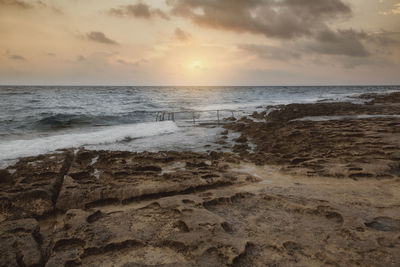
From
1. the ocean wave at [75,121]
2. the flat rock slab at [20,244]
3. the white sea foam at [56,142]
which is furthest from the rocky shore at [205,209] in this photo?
the ocean wave at [75,121]

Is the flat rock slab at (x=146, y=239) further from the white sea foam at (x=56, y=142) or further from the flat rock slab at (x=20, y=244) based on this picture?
the white sea foam at (x=56, y=142)

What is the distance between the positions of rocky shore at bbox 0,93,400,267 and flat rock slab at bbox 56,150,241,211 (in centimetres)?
2

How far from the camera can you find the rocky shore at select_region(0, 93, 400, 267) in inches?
107

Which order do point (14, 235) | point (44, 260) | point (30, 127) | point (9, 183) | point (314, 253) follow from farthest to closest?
point (30, 127)
point (9, 183)
point (14, 235)
point (44, 260)
point (314, 253)

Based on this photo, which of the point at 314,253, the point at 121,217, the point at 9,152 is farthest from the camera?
the point at 9,152

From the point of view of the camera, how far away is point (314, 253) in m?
2.67

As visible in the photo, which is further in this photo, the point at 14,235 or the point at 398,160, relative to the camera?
the point at 398,160

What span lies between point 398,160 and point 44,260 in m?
7.36

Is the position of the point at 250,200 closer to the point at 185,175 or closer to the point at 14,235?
the point at 185,175

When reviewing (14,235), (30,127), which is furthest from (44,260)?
(30,127)

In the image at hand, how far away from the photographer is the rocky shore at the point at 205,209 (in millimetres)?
2729

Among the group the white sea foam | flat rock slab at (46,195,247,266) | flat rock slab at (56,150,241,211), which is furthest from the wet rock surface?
the white sea foam

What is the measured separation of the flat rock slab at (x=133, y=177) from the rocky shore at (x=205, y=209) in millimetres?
24

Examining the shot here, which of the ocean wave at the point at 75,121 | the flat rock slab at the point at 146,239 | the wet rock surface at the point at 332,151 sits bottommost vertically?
the ocean wave at the point at 75,121
